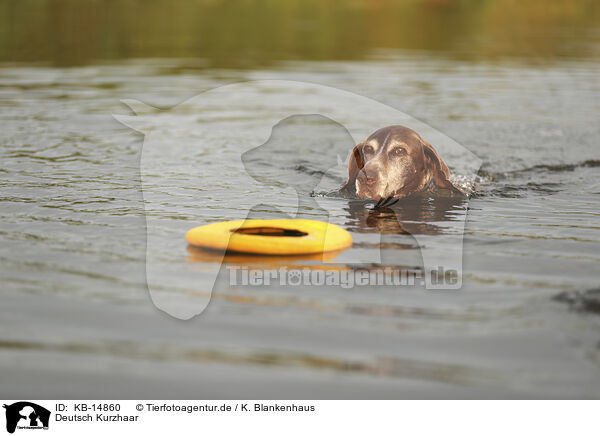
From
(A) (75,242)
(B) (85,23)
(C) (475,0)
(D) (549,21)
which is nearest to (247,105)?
(A) (75,242)

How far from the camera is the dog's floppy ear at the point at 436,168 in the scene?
710 centimetres

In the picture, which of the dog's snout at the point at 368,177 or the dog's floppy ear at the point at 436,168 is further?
the dog's floppy ear at the point at 436,168

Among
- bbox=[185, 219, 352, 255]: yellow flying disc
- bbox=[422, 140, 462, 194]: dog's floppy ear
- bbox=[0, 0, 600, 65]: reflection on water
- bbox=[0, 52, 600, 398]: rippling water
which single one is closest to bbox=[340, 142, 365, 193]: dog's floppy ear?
bbox=[0, 52, 600, 398]: rippling water

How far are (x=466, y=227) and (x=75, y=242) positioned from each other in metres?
2.81

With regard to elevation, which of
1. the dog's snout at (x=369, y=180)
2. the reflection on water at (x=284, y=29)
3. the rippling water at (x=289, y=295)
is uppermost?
the reflection on water at (x=284, y=29)

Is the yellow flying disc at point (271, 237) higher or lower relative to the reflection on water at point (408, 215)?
higher

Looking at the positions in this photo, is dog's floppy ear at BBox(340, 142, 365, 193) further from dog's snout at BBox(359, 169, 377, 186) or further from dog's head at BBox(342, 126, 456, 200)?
dog's snout at BBox(359, 169, 377, 186)

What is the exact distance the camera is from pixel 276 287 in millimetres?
4523

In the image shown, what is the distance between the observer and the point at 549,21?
30125 mm

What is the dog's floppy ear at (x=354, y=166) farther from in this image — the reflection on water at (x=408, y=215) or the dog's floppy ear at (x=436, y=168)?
the dog's floppy ear at (x=436, y=168)

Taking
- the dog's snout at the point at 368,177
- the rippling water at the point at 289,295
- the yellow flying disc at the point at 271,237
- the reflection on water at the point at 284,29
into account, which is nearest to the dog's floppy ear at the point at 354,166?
the dog's snout at the point at 368,177

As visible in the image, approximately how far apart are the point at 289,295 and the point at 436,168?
3148 millimetres

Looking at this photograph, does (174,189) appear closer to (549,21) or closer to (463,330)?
(463,330)

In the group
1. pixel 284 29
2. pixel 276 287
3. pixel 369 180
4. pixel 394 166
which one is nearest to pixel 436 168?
pixel 394 166
